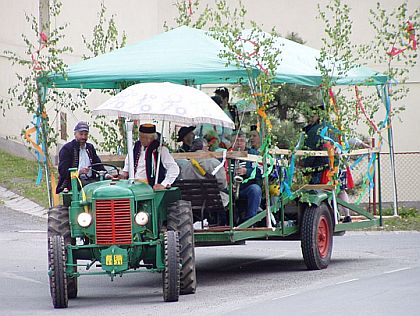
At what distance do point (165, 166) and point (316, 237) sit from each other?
108 inches

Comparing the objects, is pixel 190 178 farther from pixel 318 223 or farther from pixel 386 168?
pixel 386 168

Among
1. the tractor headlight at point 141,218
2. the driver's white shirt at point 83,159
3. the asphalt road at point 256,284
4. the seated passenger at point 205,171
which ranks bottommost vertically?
the asphalt road at point 256,284

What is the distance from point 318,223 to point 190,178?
201cm

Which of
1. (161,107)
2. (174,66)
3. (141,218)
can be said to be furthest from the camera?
(174,66)

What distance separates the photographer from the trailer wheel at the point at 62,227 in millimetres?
12359

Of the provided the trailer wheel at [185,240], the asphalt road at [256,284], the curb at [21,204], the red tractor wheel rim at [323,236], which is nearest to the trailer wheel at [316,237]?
the red tractor wheel rim at [323,236]

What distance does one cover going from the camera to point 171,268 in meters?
11.9

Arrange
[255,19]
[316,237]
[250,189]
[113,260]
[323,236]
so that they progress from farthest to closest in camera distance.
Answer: [255,19] → [323,236] → [316,237] → [250,189] → [113,260]

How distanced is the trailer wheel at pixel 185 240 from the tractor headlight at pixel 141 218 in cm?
33

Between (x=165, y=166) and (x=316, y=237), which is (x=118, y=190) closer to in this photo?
(x=165, y=166)

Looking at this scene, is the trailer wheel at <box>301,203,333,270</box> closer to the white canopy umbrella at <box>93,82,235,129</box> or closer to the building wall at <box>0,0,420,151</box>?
the white canopy umbrella at <box>93,82,235,129</box>

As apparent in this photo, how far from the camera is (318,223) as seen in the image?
1502cm

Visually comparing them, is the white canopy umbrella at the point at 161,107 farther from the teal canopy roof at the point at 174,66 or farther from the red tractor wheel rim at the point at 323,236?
the red tractor wheel rim at the point at 323,236

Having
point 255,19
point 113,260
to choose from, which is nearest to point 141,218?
point 113,260
